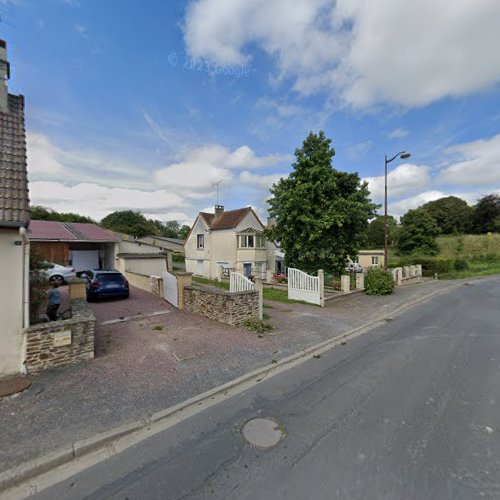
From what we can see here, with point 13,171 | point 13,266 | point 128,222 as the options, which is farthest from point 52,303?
point 128,222

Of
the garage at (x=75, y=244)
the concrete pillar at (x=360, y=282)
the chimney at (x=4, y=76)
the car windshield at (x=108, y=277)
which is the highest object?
the chimney at (x=4, y=76)

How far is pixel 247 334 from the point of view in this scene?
7684 millimetres

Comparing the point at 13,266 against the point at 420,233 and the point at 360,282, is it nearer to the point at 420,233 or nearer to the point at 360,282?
the point at 360,282

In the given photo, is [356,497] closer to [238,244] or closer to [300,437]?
[300,437]

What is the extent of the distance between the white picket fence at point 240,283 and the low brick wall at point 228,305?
44 cm

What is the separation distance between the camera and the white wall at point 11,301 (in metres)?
4.70

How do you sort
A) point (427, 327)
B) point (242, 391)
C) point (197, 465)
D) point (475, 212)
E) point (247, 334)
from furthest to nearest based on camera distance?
1. point (475, 212)
2. point (427, 327)
3. point (247, 334)
4. point (242, 391)
5. point (197, 465)

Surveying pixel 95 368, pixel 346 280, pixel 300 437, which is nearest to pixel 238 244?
pixel 346 280

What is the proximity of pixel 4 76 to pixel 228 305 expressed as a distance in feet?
30.7

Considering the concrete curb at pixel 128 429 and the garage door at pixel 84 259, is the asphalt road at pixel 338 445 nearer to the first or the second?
the concrete curb at pixel 128 429

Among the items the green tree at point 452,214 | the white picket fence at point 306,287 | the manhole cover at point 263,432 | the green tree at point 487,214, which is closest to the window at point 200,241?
the white picket fence at point 306,287

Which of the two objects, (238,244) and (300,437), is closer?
(300,437)

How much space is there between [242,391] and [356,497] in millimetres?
2472

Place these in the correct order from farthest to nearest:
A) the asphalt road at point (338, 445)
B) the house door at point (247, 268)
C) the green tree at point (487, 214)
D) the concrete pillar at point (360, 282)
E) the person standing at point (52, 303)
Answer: the green tree at point (487, 214), the house door at point (247, 268), the concrete pillar at point (360, 282), the person standing at point (52, 303), the asphalt road at point (338, 445)
